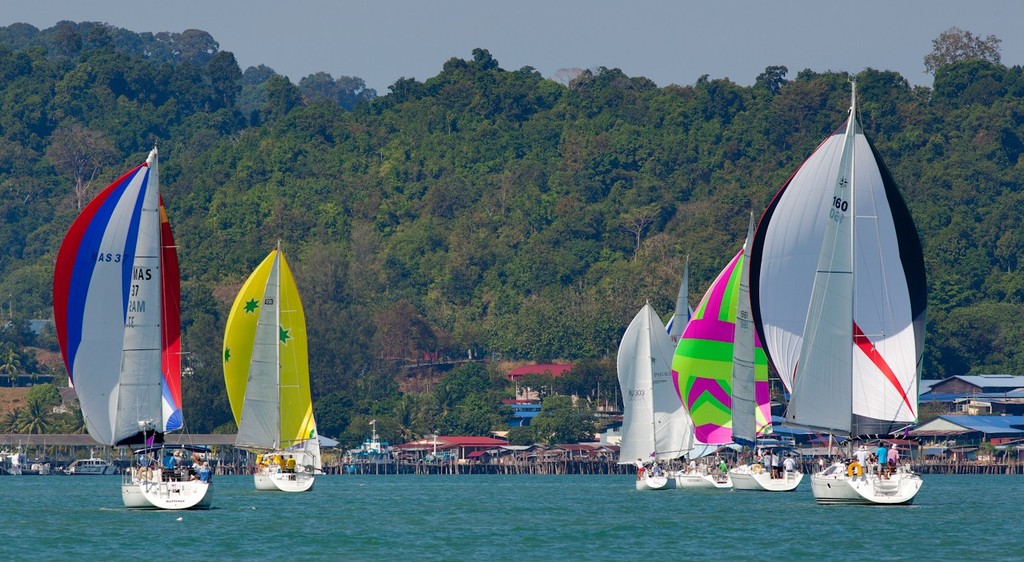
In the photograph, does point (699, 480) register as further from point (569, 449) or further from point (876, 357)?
point (569, 449)

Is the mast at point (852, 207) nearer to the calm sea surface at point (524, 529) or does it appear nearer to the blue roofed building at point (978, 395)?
the calm sea surface at point (524, 529)

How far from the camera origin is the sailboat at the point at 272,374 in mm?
58812

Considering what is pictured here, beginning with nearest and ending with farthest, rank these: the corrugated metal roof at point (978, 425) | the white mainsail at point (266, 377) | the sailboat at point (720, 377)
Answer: the white mainsail at point (266, 377) < the sailboat at point (720, 377) < the corrugated metal roof at point (978, 425)

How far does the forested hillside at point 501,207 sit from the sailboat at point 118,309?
78.9m

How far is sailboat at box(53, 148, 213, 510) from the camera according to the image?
40.9 meters

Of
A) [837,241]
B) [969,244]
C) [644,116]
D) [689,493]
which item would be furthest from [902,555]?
[644,116]

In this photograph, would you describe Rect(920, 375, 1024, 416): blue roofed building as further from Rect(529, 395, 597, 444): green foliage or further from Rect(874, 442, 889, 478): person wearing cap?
Rect(874, 442, 889, 478): person wearing cap

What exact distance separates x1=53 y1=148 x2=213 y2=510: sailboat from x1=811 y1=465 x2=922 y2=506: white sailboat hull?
52.8ft

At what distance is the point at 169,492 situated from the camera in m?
43.3

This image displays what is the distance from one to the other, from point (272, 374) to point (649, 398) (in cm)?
1409

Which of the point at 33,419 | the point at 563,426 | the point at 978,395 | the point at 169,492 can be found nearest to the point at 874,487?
the point at 169,492

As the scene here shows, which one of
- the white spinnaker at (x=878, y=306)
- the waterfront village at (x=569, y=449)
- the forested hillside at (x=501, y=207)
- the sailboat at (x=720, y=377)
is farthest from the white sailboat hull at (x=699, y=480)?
the forested hillside at (x=501, y=207)

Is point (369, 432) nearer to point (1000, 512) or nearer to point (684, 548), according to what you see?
point (1000, 512)

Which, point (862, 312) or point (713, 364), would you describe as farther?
point (713, 364)
